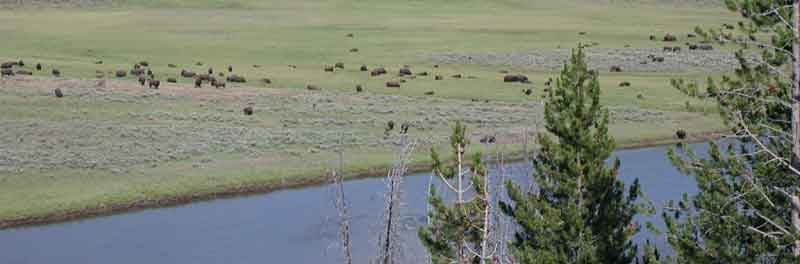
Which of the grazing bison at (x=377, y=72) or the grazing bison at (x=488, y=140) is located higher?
the grazing bison at (x=377, y=72)

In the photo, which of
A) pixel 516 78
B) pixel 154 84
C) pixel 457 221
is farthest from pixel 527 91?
pixel 457 221

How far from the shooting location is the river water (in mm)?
33688

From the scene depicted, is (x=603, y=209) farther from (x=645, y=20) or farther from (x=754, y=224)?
(x=645, y=20)

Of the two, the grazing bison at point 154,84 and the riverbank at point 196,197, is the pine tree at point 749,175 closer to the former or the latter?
the riverbank at point 196,197

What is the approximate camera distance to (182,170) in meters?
44.2

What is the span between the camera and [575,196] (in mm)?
21484

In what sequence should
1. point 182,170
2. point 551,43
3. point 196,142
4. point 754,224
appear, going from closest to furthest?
point 754,224, point 182,170, point 196,142, point 551,43

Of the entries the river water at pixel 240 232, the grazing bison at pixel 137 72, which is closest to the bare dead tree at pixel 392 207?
the river water at pixel 240 232

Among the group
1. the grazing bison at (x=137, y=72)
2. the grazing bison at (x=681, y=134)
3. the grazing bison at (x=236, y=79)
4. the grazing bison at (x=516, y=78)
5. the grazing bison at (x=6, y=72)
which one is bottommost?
the grazing bison at (x=681, y=134)

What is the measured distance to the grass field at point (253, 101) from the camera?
43875 mm

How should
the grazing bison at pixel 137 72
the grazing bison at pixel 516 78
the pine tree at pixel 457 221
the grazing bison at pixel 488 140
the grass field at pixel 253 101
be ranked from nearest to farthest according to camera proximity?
the pine tree at pixel 457 221 < the grass field at pixel 253 101 < the grazing bison at pixel 488 140 < the grazing bison at pixel 516 78 < the grazing bison at pixel 137 72

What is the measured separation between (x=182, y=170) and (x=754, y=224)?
27871mm

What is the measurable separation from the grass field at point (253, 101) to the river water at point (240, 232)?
1.86m

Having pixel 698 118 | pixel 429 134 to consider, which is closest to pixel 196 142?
pixel 429 134
